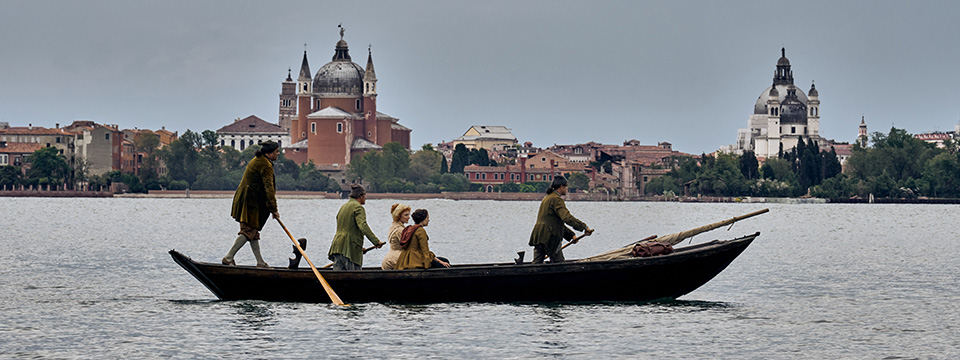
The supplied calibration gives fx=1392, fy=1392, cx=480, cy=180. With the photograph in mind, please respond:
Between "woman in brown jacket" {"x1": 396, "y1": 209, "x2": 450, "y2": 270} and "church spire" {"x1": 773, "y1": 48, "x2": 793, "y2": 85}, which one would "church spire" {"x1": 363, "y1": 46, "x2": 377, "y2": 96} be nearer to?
"church spire" {"x1": 773, "y1": 48, "x2": 793, "y2": 85}

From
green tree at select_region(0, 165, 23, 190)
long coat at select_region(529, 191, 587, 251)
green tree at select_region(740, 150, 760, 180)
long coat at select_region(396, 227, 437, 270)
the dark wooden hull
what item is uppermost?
green tree at select_region(740, 150, 760, 180)

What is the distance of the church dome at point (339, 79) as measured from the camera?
14738 cm

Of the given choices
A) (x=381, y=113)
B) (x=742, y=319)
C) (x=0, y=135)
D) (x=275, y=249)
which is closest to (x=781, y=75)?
(x=381, y=113)

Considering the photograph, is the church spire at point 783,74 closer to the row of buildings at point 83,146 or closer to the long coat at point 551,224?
the row of buildings at point 83,146

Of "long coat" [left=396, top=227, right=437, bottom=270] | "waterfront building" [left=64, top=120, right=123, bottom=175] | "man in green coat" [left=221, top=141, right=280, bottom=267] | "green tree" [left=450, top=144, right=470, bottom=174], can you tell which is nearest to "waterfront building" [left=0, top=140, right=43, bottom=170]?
"waterfront building" [left=64, top=120, right=123, bottom=175]

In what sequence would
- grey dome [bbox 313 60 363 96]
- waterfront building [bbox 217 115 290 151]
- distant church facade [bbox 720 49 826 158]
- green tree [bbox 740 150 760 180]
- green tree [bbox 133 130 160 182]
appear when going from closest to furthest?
green tree [bbox 133 130 160 182]
green tree [bbox 740 150 760 180]
grey dome [bbox 313 60 363 96]
distant church facade [bbox 720 49 826 158]
waterfront building [bbox 217 115 290 151]

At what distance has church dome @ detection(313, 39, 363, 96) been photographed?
147 meters

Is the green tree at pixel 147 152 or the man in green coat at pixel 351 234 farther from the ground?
the green tree at pixel 147 152

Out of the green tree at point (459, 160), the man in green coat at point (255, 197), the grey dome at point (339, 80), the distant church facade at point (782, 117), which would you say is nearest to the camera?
the man in green coat at point (255, 197)

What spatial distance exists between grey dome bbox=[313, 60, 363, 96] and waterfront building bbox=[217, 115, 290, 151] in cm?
4264

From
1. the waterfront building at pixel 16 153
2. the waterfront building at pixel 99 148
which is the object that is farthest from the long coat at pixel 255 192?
the waterfront building at pixel 16 153

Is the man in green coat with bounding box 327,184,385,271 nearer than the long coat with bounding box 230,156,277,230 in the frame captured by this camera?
No

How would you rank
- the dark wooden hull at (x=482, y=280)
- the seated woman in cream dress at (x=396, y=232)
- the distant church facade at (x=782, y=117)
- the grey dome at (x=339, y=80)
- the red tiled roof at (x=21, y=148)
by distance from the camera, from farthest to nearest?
the distant church facade at (x=782, y=117), the grey dome at (x=339, y=80), the red tiled roof at (x=21, y=148), the dark wooden hull at (x=482, y=280), the seated woman in cream dress at (x=396, y=232)

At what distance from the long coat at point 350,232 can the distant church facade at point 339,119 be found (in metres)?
122
